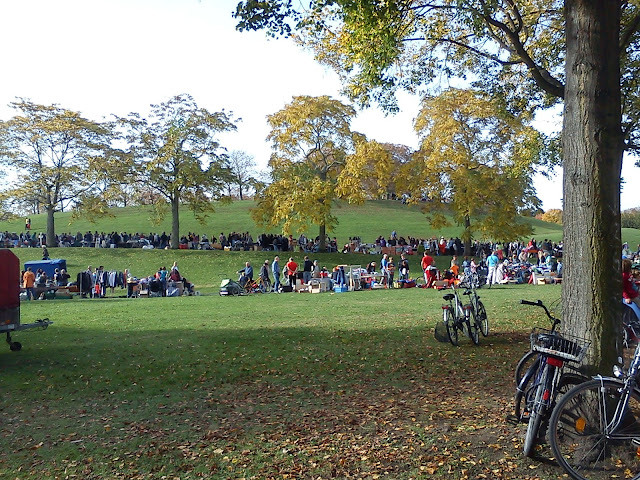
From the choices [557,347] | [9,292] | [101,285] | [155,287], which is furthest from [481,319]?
[101,285]

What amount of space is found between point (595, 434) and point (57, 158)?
5097cm

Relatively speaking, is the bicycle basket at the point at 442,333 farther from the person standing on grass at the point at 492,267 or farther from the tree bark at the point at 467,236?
the tree bark at the point at 467,236

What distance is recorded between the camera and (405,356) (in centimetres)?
1009

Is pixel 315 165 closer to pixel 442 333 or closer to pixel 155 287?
pixel 155 287

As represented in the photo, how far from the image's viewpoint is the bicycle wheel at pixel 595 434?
4.74 metres

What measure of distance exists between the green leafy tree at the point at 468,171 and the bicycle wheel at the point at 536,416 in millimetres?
35186

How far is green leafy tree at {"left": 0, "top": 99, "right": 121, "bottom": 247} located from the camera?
155ft

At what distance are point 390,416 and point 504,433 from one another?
133cm

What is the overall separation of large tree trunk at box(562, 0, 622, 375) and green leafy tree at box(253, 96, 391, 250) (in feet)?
116

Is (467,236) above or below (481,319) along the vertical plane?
above

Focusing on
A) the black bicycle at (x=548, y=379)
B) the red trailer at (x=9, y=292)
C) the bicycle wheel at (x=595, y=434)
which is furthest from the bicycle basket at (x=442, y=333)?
→ the red trailer at (x=9, y=292)

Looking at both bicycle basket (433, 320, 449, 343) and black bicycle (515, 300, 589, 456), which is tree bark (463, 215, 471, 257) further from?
black bicycle (515, 300, 589, 456)

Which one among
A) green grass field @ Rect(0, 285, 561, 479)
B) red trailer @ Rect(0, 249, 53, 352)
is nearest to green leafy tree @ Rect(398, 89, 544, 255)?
green grass field @ Rect(0, 285, 561, 479)

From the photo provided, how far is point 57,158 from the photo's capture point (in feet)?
162
